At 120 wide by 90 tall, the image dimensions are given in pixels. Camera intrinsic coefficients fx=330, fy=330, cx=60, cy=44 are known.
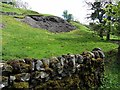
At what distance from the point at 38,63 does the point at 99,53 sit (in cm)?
771

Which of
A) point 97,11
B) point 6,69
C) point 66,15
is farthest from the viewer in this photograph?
point 66,15

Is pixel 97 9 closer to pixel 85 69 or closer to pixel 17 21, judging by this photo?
pixel 17 21

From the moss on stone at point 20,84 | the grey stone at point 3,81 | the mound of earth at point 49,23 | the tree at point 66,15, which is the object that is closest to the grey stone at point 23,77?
the moss on stone at point 20,84

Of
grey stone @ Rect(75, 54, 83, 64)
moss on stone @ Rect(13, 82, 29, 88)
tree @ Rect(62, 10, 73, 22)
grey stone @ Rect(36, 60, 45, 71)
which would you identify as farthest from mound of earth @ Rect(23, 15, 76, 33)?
tree @ Rect(62, 10, 73, 22)

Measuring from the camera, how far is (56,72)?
56.5ft

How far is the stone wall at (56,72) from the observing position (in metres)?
14.6

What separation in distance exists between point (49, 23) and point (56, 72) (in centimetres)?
4703

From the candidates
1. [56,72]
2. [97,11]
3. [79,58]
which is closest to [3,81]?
[56,72]

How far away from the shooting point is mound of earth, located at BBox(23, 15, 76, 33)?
6046cm

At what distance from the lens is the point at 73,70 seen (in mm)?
18781

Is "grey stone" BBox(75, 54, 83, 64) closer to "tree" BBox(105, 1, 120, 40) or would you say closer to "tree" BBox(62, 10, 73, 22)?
"tree" BBox(105, 1, 120, 40)

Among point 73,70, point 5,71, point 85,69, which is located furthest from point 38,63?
point 85,69

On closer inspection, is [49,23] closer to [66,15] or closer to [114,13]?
[114,13]

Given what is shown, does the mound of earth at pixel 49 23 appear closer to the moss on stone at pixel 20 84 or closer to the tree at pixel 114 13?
the tree at pixel 114 13
